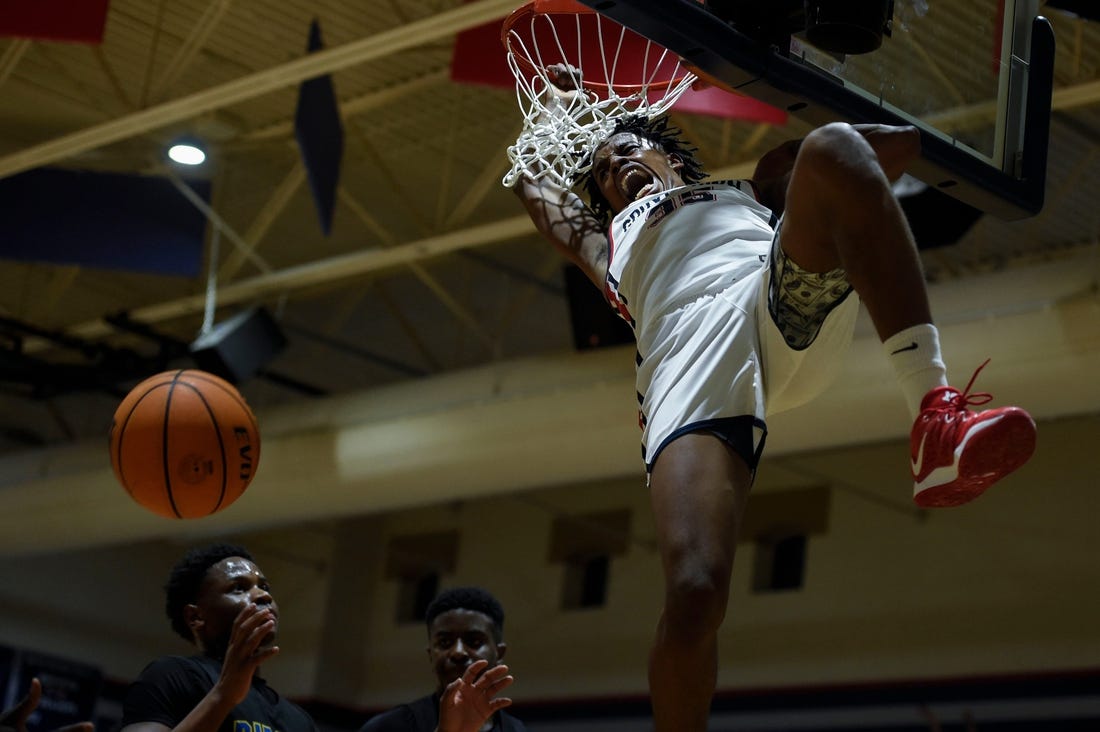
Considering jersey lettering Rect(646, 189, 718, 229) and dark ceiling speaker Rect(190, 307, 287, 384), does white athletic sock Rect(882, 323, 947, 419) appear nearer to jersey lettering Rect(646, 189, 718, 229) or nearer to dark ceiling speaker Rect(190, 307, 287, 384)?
jersey lettering Rect(646, 189, 718, 229)

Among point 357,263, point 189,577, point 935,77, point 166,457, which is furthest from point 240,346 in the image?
point 935,77

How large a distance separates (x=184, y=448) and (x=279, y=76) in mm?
3162

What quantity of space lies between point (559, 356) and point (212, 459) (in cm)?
497

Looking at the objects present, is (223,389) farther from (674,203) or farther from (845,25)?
(845,25)

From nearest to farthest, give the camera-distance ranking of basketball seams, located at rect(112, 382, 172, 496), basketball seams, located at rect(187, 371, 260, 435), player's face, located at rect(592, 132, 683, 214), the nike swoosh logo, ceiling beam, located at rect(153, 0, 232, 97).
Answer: the nike swoosh logo → player's face, located at rect(592, 132, 683, 214) → basketball seams, located at rect(112, 382, 172, 496) → basketball seams, located at rect(187, 371, 260, 435) → ceiling beam, located at rect(153, 0, 232, 97)

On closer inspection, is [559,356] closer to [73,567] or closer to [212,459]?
[212,459]

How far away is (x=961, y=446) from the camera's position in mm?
2531

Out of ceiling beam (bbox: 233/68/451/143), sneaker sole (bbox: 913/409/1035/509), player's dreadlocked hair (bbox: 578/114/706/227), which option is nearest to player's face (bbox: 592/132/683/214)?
player's dreadlocked hair (bbox: 578/114/706/227)

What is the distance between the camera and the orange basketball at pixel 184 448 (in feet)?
18.8

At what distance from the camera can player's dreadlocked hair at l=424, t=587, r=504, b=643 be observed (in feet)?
16.7

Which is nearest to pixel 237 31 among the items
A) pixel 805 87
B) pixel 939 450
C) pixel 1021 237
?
pixel 1021 237

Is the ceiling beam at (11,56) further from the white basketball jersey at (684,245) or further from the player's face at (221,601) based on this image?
the white basketball jersey at (684,245)

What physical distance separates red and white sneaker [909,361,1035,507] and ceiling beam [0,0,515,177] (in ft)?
16.5

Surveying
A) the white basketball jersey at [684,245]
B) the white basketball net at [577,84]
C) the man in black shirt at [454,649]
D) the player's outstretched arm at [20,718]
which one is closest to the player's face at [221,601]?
the man in black shirt at [454,649]
